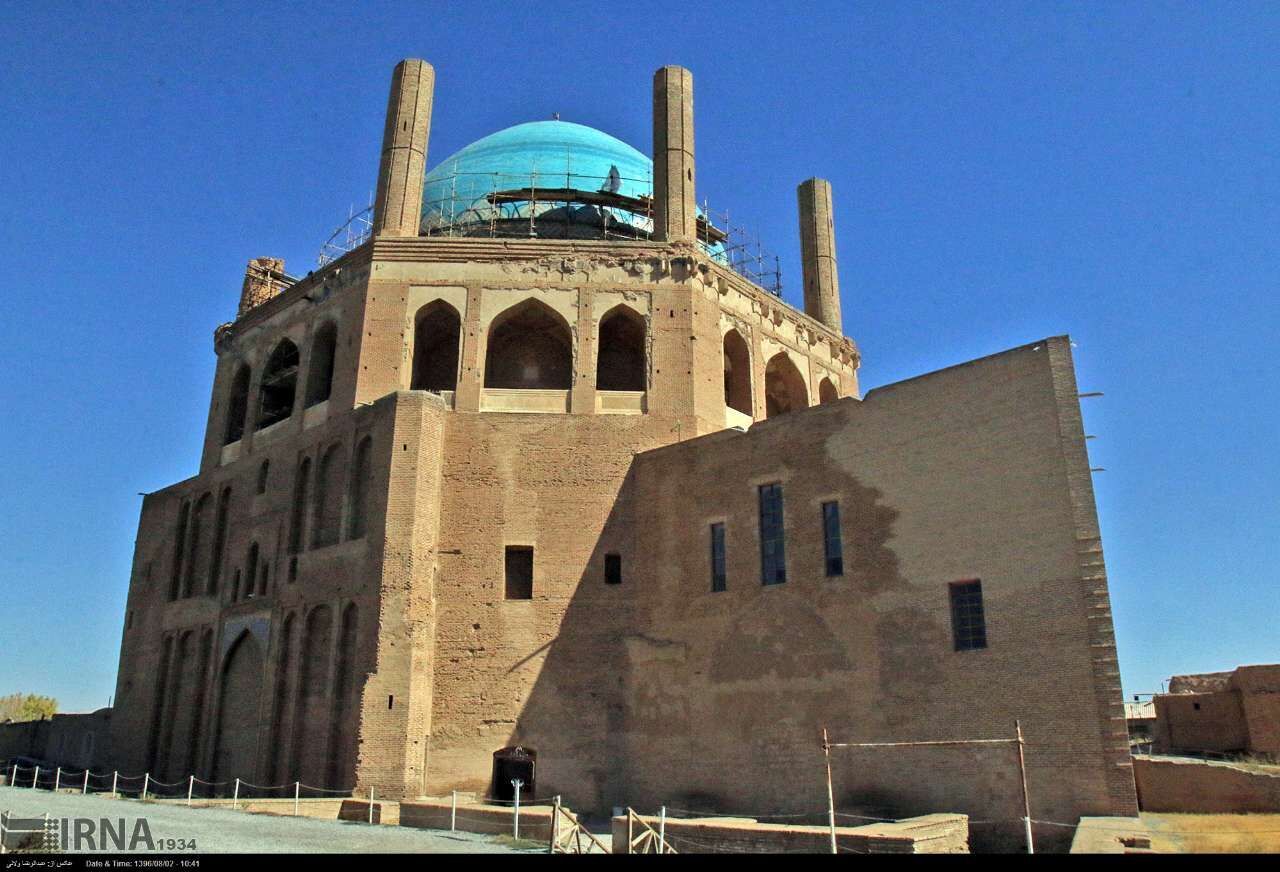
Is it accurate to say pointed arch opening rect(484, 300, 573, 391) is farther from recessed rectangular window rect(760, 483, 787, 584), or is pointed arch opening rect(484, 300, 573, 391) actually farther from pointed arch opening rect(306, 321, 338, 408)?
recessed rectangular window rect(760, 483, 787, 584)

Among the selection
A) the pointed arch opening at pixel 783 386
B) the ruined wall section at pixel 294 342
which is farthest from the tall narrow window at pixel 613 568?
the ruined wall section at pixel 294 342

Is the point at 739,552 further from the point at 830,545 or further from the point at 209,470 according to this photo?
the point at 209,470

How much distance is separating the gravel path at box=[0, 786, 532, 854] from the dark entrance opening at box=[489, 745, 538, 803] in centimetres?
332

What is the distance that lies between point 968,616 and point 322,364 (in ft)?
56.8

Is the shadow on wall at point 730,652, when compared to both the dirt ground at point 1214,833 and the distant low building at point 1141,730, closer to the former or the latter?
the dirt ground at point 1214,833

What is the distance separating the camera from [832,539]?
18.6m

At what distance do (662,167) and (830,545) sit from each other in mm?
11533

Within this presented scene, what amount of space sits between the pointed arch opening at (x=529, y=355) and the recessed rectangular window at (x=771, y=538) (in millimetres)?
7411

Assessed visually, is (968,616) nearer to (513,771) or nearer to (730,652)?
(730,652)

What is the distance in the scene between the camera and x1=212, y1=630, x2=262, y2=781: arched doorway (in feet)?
74.9

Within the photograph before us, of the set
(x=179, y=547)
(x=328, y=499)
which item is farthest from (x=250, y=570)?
(x=179, y=547)

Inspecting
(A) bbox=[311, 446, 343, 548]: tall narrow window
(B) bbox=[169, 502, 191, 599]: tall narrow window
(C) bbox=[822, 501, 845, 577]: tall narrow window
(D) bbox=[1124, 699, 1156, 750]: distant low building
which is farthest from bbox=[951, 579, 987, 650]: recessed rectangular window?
(B) bbox=[169, 502, 191, 599]: tall narrow window

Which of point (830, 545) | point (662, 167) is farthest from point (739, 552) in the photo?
point (662, 167)

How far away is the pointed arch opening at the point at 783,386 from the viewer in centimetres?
2709
